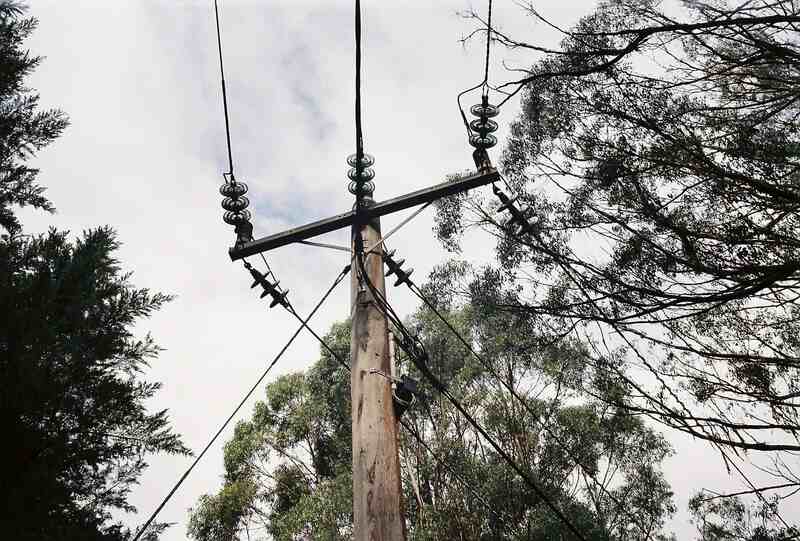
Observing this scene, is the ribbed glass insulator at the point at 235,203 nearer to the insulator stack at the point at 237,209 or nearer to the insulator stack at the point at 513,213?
the insulator stack at the point at 237,209

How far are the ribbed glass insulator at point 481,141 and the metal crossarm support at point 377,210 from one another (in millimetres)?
373

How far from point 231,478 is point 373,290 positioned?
1799 centimetres

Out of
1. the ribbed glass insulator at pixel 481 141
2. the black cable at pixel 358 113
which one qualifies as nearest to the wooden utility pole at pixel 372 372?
the black cable at pixel 358 113

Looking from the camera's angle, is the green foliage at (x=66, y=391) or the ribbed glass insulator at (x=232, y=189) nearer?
the green foliage at (x=66, y=391)

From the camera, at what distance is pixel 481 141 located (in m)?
5.43

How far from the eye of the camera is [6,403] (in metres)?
3.27

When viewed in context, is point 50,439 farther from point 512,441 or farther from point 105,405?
point 512,441

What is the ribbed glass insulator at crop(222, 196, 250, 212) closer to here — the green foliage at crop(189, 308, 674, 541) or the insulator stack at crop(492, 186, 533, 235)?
the insulator stack at crop(492, 186, 533, 235)

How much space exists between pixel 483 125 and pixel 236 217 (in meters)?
2.63

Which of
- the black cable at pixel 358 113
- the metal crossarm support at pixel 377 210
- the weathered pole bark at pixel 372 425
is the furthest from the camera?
the metal crossarm support at pixel 377 210

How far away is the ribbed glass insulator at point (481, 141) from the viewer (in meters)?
5.41

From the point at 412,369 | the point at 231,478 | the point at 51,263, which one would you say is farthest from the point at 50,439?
the point at 231,478

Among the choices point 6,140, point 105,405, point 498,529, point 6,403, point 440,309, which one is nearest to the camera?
point 6,403

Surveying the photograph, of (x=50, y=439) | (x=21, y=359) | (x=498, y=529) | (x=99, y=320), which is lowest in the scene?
(x=50, y=439)
